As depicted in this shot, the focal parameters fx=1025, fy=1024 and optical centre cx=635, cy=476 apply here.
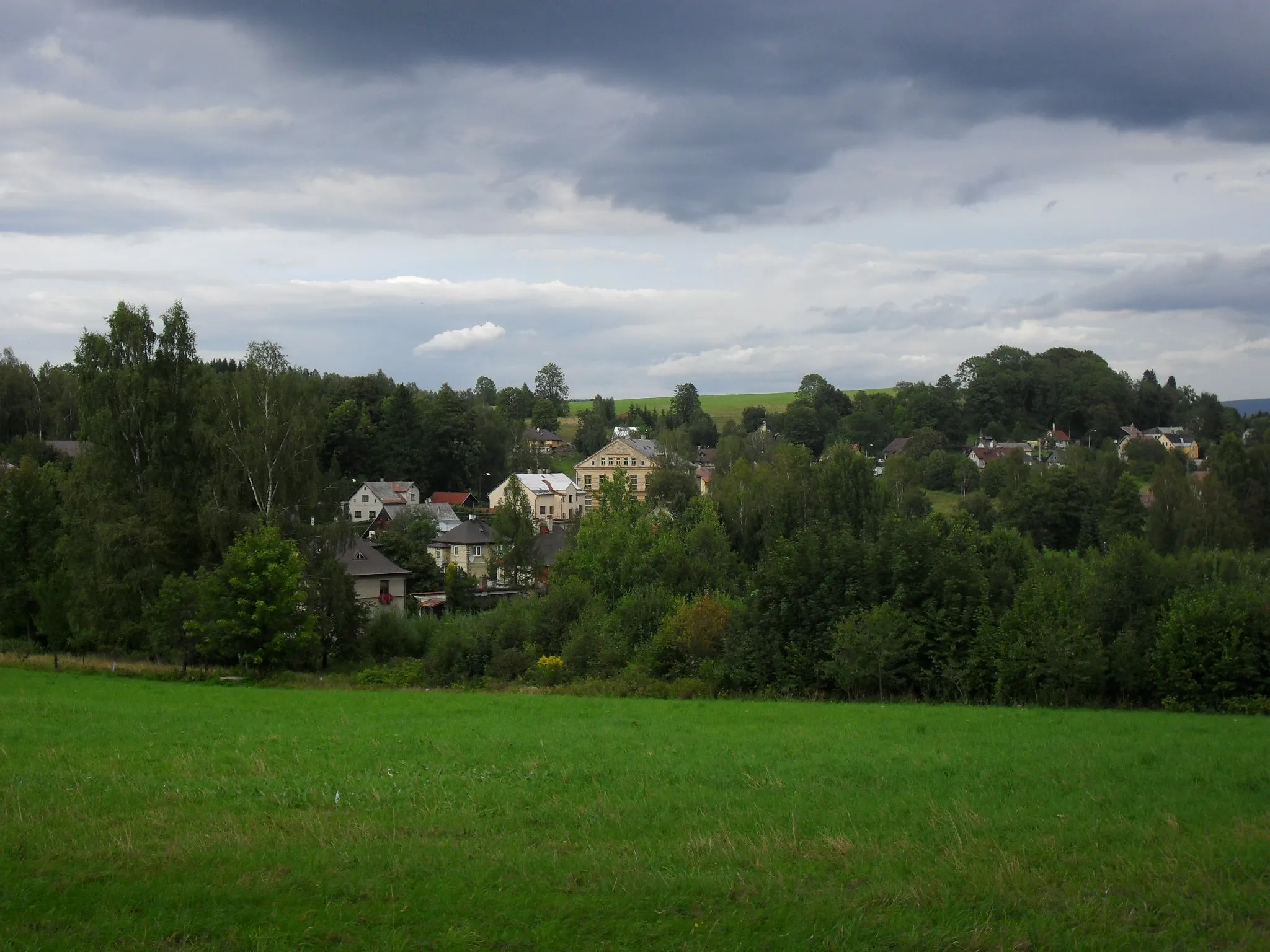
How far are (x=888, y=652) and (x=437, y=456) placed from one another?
104199mm

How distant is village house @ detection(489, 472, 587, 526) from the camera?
122 meters

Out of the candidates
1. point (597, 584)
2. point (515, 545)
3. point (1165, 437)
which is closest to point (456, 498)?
point (515, 545)

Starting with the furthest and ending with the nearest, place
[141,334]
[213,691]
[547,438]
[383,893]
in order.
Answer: [547,438] < [141,334] < [213,691] < [383,893]

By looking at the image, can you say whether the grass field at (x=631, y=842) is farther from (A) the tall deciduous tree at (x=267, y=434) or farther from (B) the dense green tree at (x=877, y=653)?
(A) the tall deciduous tree at (x=267, y=434)

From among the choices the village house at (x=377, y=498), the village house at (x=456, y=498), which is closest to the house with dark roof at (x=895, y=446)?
the village house at (x=456, y=498)

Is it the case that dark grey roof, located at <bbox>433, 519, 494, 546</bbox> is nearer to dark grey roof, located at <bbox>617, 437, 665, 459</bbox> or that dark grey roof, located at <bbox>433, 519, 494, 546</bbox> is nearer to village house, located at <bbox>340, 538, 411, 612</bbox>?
village house, located at <bbox>340, 538, 411, 612</bbox>

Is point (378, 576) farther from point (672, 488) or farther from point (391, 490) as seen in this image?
point (391, 490)

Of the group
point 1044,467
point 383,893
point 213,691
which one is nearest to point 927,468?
point 1044,467

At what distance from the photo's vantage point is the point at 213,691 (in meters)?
33.9

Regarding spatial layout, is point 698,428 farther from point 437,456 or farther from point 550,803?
point 550,803

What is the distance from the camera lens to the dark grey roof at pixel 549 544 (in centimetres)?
7844

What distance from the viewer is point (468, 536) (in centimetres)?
8950

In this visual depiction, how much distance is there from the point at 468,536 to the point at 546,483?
3779 cm

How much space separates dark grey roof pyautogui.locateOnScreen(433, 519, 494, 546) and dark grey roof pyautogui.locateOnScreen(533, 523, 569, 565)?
14.9 feet
